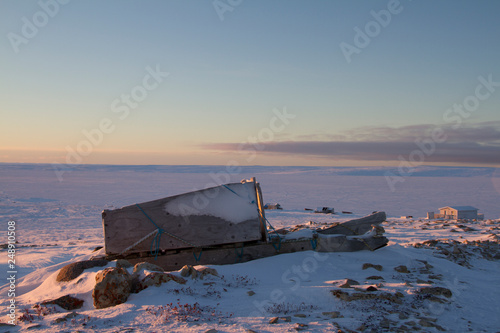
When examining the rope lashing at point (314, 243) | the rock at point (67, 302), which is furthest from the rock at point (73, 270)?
the rope lashing at point (314, 243)

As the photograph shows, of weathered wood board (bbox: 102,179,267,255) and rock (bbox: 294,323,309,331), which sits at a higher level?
weathered wood board (bbox: 102,179,267,255)

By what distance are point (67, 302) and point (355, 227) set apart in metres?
6.30

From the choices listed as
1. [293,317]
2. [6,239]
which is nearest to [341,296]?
[293,317]

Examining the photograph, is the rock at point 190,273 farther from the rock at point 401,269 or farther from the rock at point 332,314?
the rock at point 401,269

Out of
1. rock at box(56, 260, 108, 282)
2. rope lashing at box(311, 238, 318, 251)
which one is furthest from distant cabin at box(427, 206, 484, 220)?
rock at box(56, 260, 108, 282)

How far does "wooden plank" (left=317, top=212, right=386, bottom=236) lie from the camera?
8555 mm

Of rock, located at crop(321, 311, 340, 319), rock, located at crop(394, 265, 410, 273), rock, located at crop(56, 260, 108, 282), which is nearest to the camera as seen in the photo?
rock, located at crop(321, 311, 340, 319)

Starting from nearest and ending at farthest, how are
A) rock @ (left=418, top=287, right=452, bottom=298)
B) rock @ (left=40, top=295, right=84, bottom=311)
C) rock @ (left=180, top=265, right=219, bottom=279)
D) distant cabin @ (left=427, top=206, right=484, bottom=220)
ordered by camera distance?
rock @ (left=40, top=295, right=84, bottom=311)
rock @ (left=418, top=287, right=452, bottom=298)
rock @ (left=180, top=265, right=219, bottom=279)
distant cabin @ (left=427, top=206, right=484, bottom=220)

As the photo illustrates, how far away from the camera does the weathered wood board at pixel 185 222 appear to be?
7.10 meters

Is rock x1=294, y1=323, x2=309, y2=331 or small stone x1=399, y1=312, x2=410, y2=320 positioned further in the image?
small stone x1=399, y1=312, x2=410, y2=320

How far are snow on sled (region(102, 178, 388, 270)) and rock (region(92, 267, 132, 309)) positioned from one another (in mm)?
2225

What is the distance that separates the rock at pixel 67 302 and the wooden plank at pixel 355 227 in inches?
208

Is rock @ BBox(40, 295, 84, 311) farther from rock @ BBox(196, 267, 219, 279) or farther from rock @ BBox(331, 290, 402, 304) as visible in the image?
rock @ BBox(331, 290, 402, 304)

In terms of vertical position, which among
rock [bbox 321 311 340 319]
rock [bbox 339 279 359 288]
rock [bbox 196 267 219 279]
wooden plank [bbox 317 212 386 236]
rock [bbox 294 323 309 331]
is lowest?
rock [bbox 339 279 359 288]
